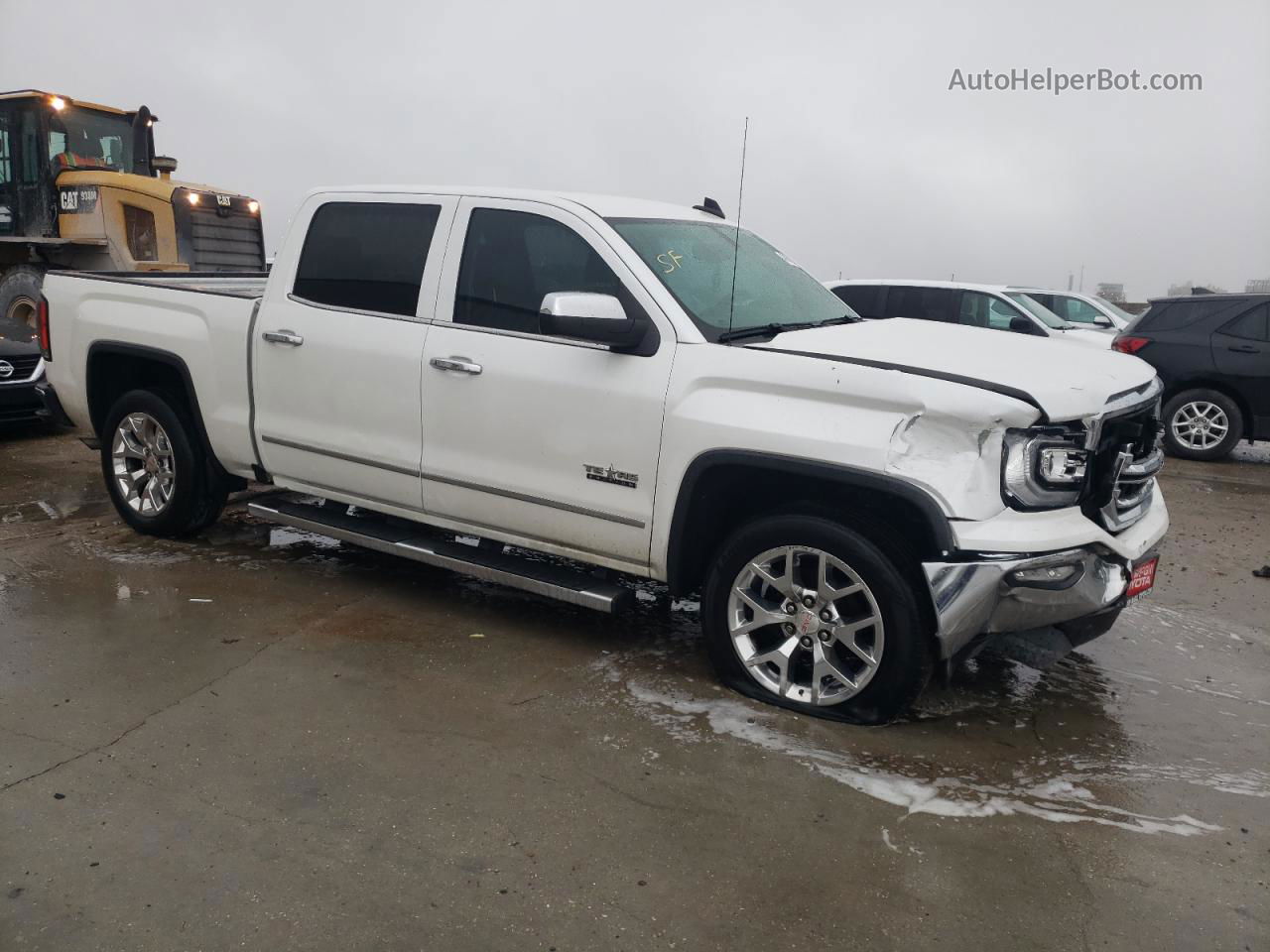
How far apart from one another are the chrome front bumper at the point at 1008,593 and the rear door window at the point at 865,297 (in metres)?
8.12

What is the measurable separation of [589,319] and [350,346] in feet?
4.94

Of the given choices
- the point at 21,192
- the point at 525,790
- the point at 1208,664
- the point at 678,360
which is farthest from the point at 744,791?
the point at 21,192

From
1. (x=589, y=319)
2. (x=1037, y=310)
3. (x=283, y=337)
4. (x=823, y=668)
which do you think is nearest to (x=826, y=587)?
(x=823, y=668)

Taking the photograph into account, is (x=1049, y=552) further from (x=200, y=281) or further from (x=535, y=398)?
(x=200, y=281)

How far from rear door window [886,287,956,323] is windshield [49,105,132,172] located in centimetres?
995

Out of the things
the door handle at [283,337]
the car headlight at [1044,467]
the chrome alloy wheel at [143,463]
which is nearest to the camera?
the car headlight at [1044,467]

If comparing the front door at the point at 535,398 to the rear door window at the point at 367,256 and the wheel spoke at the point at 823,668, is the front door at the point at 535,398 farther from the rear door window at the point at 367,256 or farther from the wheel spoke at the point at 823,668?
the wheel spoke at the point at 823,668

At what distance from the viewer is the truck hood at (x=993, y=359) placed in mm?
3648

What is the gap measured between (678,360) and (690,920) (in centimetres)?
208

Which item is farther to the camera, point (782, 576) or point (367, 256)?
point (367, 256)

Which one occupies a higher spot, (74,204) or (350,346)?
(74,204)

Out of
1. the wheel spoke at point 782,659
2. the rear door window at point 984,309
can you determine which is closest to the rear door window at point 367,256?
the wheel spoke at point 782,659

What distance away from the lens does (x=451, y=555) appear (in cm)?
474

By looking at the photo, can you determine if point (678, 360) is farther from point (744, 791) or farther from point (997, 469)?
point (744, 791)
